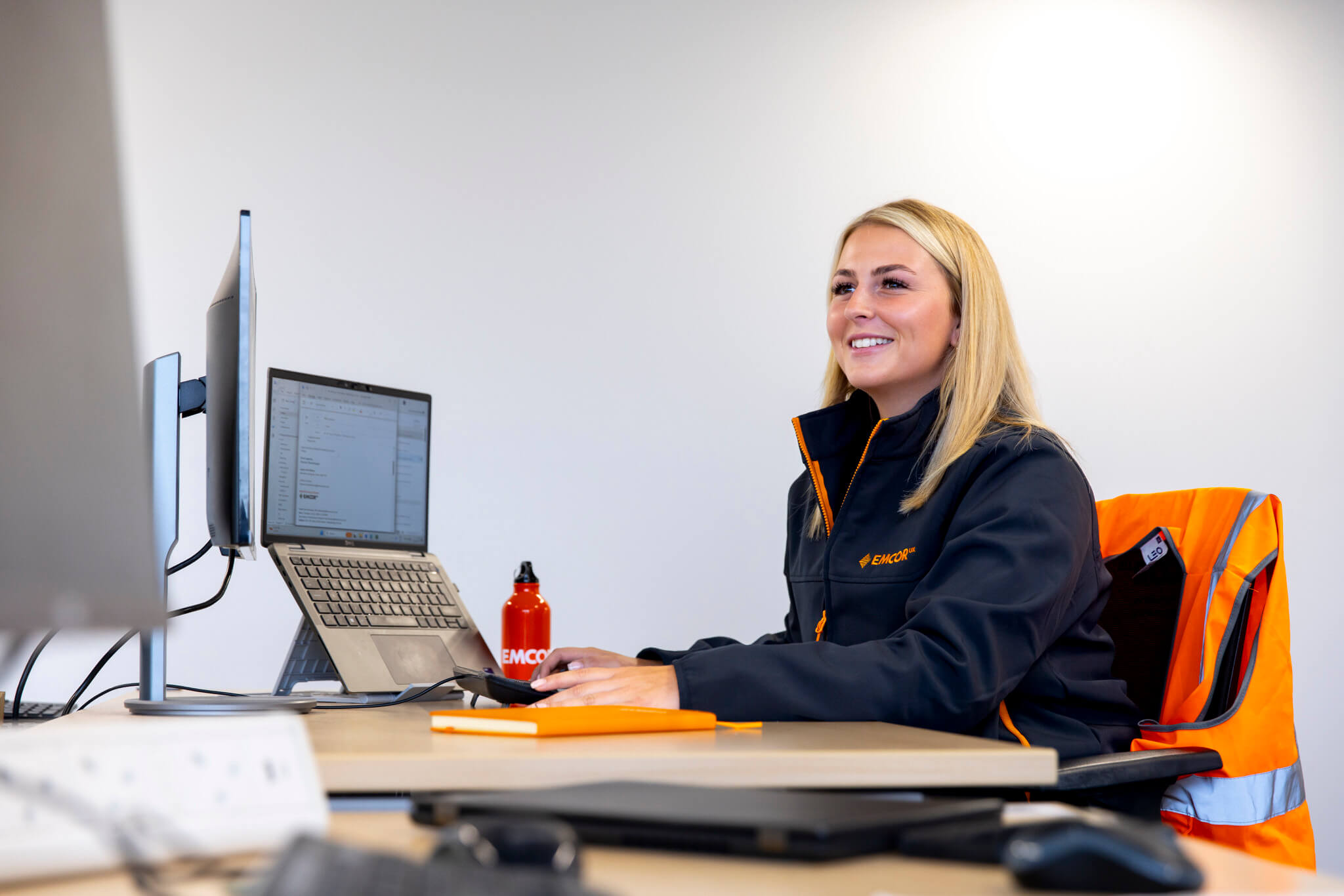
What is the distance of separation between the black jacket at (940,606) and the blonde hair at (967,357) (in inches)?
1.1

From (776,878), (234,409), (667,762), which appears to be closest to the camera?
(776,878)

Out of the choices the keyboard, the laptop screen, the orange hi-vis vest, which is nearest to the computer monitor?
the laptop screen

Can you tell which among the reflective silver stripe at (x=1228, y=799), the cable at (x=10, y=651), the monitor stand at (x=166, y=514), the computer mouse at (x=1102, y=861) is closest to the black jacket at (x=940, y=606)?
the reflective silver stripe at (x=1228, y=799)

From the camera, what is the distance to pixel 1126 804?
1.28m

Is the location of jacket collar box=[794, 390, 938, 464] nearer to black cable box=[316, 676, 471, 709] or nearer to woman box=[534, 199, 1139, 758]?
woman box=[534, 199, 1139, 758]

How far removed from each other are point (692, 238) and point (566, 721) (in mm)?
2037

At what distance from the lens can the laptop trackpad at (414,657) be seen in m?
1.54

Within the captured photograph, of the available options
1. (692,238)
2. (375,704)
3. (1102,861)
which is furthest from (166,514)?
(692,238)

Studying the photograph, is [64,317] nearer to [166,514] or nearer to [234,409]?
[234,409]

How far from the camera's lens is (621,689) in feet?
3.63

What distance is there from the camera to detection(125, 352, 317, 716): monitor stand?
1155 millimetres

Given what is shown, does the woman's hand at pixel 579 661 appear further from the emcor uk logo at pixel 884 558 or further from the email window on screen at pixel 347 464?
the email window on screen at pixel 347 464

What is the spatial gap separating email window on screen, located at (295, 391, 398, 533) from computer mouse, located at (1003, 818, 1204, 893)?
1.40 metres

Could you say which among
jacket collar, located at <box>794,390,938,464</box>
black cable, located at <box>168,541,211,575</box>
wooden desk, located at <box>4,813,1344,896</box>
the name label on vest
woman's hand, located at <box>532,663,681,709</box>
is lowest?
woman's hand, located at <box>532,663,681,709</box>
